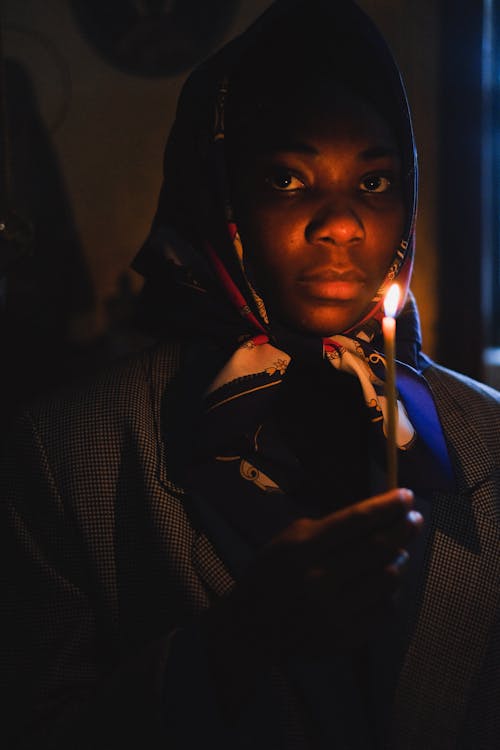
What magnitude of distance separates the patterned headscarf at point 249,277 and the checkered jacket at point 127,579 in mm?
122

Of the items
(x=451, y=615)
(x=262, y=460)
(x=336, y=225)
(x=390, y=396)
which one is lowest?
(x=451, y=615)

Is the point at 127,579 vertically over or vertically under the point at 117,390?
under

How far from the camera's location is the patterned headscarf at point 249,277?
3.17 ft

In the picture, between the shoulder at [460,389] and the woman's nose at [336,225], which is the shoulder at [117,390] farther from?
the shoulder at [460,389]

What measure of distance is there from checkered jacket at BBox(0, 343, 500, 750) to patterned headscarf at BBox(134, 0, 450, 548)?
0.12 meters

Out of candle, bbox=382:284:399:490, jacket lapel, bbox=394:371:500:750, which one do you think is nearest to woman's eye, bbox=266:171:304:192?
→ candle, bbox=382:284:399:490

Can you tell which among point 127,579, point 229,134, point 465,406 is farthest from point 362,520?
point 229,134

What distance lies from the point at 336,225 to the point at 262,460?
0.39 meters

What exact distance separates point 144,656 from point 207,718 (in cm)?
12

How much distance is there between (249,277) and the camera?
40.8 inches

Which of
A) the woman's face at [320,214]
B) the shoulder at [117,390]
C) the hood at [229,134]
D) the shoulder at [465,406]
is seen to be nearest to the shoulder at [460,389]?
the shoulder at [465,406]

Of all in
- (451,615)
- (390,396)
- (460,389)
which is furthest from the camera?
(460,389)

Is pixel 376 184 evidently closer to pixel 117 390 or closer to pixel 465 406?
pixel 465 406

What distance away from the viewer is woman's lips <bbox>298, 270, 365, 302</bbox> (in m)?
0.97
